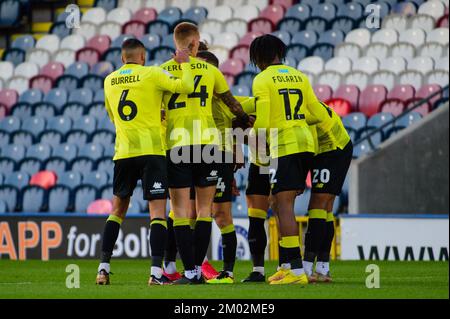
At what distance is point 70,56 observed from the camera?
22.5 metres

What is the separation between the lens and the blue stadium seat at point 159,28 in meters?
21.7

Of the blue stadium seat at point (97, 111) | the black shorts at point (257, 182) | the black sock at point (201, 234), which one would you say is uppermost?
the blue stadium seat at point (97, 111)

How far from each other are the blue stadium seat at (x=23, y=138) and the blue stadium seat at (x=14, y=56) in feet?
10.1

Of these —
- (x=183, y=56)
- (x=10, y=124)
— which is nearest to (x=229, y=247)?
(x=183, y=56)

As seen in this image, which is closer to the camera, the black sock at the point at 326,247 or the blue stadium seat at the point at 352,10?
the black sock at the point at 326,247

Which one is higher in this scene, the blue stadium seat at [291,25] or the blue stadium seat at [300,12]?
the blue stadium seat at [300,12]

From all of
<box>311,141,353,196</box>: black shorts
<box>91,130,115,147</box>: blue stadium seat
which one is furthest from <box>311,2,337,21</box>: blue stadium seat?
<box>311,141,353,196</box>: black shorts

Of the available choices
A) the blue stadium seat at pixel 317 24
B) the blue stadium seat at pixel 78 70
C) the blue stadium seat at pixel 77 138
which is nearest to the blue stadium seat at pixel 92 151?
the blue stadium seat at pixel 77 138

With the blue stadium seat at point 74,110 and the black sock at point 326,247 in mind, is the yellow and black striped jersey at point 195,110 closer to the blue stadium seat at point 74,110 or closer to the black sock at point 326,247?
the black sock at point 326,247

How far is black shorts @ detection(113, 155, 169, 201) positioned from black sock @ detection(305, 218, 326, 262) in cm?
135

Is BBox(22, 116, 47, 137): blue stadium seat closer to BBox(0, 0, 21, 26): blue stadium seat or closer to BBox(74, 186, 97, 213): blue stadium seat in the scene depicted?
BBox(74, 186, 97, 213): blue stadium seat

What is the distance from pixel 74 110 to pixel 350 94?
18.2 feet

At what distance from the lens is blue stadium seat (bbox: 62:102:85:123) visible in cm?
2038
